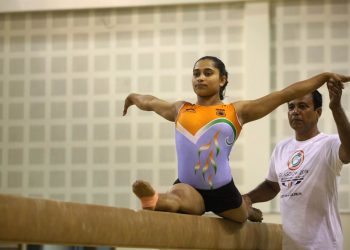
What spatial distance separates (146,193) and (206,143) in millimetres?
721

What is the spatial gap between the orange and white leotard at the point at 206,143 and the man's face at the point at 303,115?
1.97 ft

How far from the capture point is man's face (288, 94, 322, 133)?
4.32m

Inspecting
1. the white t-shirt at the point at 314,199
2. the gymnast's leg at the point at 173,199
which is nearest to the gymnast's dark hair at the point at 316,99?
the white t-shirt at the point at 314,199

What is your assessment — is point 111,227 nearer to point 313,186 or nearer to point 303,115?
point 313,186

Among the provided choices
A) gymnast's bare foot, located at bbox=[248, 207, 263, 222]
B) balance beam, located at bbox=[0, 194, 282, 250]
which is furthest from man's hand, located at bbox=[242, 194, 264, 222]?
balance beam, located at bbox=[0, 194, 282, 250]

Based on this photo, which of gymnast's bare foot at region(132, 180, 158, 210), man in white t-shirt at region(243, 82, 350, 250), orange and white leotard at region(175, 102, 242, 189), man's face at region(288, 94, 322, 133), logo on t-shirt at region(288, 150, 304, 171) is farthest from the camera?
man's face at region(288, 94, 322, 133)

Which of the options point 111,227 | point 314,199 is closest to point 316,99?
point 314,199

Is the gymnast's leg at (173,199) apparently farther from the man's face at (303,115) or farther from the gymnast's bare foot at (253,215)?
the man's face at (303,115)

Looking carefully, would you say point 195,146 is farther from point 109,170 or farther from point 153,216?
point 109,170

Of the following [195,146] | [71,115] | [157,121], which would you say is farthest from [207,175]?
[71,115]

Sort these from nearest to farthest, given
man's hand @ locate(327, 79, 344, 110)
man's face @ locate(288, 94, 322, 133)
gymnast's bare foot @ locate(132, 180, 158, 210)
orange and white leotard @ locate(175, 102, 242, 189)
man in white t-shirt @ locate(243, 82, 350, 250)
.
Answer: gymnast's bare foot @ locate(132, 180, 158, 210), orange and white leotard @ locate(175, 102, 242, 189), man's hand @ locate(327, 79, 344, 110), man in white t-shirt @ locate(243, 82, 350, 250), man's face @ locate(288, 94, 322, 133)

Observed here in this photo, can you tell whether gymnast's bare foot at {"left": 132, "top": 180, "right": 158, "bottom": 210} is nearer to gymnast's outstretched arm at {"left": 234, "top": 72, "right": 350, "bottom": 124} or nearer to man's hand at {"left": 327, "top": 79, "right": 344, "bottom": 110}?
gymnast's outstretched arm at {"left": 234, "top": 72, "right": 350, "bottom": 124}

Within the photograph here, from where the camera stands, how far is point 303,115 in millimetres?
4316

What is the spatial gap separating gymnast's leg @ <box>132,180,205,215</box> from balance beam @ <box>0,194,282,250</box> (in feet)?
0.24
